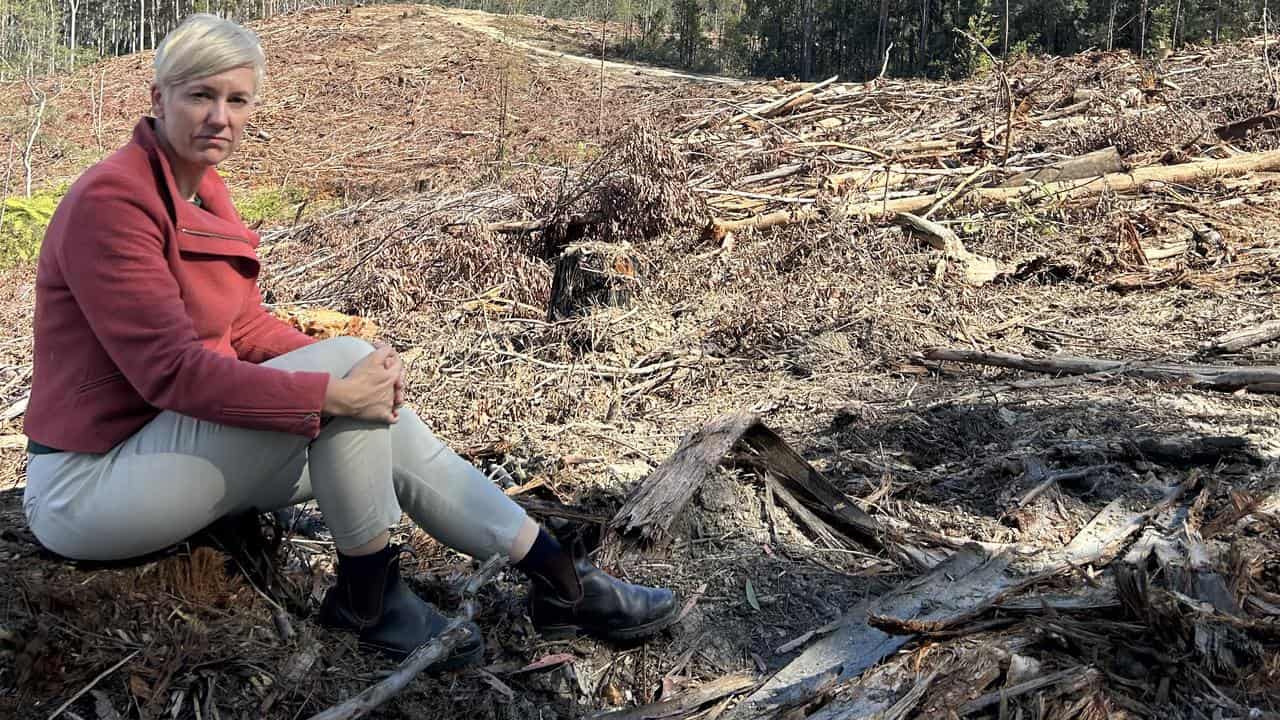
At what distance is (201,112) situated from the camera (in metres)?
1.84

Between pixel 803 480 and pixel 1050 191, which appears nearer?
pixel 803 480

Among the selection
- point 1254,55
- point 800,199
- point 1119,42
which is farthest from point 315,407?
point 1119,42

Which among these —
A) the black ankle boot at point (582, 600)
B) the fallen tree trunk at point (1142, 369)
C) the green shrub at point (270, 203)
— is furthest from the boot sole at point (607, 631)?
the green shrub at point (270, 203)

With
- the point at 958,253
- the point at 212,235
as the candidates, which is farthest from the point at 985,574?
→ the point at 958,253

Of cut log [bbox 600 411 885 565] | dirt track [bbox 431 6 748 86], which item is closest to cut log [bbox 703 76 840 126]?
cut log [bbox 600 411 885 565]

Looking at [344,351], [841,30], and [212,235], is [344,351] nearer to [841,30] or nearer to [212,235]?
[212,235]

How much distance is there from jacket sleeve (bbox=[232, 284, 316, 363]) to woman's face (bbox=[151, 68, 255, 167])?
395mm

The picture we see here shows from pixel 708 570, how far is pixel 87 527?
148cm

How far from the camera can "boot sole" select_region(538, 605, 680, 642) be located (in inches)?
86.5

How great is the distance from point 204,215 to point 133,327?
0.34 m

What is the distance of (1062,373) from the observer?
395 cm

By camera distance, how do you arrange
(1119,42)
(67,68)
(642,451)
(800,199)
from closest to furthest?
(642,451) < (800,199) < (67,68) < (1119,42)

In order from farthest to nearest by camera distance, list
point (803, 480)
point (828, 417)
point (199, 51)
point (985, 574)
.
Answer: point (828, 417)
point (803, 480)
point (985, 574)
point (199, 51)

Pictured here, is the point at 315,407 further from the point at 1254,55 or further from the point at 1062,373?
the point at 1254,55
